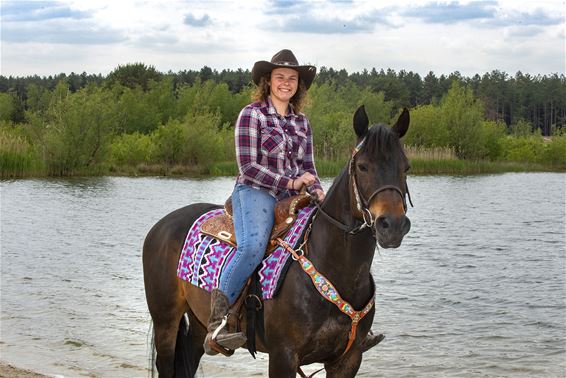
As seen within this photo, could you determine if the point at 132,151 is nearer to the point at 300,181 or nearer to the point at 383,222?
the point at 300,181

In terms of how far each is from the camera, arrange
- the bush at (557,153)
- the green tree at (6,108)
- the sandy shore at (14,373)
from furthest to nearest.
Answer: the green tree at (6,108) → the bush at (557,153) → the sandy shore at (14,373)

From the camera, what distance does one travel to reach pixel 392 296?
48.2 ft

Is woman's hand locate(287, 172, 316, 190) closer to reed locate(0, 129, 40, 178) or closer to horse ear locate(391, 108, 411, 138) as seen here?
horse ear locate(391, 108, 411, 138)

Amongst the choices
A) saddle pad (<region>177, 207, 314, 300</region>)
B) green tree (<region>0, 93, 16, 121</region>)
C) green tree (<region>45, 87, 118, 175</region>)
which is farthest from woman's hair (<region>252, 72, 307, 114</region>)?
green tree (<region>0, 93, 16, 121</region>)

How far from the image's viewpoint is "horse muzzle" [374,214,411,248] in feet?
13.7

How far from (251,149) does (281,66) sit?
0.68m

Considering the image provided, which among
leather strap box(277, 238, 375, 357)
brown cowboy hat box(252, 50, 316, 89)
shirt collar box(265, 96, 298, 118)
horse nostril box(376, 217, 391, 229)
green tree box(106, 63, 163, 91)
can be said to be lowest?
leather strap box(277, 238, 375, 357)

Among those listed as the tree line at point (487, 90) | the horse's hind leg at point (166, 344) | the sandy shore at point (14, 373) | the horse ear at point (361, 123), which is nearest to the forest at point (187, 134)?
the tree line at point (487, 90)

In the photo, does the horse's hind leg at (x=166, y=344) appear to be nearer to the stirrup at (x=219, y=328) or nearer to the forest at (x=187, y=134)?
the stirrup at (x=219, y=328)

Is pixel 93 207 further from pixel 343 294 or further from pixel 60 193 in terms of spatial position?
pixel 343 294

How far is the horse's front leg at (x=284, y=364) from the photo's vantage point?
16.3 ft

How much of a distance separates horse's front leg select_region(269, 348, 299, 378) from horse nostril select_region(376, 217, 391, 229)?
4.12 ft

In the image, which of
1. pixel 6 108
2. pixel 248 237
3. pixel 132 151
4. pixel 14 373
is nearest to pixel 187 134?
pixel 132 151

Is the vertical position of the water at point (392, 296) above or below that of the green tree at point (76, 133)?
below
